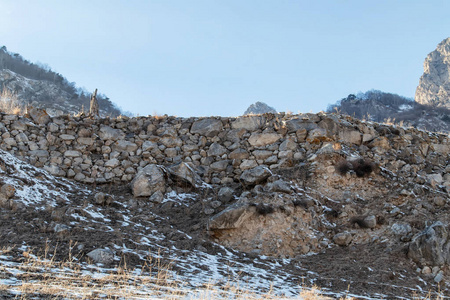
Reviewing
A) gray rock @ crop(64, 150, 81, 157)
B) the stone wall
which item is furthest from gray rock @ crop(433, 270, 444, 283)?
gray rock @ crop(64, 150, 81, 157)

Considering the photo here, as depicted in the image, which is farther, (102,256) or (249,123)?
(249,123)

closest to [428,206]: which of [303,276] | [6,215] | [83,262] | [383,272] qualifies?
[383,272]

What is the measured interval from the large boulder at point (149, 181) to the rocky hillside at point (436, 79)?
36.2m

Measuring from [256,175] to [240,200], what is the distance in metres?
1.04

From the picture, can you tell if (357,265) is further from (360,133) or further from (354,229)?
(360,133)

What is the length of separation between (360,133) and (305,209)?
133 inches

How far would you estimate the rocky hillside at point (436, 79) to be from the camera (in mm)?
39475

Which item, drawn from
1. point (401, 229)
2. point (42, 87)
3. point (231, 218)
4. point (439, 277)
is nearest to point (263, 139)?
point (231, 218)

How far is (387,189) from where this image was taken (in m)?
8.00

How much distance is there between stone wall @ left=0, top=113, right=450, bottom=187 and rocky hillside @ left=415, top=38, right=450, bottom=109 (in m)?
31.7

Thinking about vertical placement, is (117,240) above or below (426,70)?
below

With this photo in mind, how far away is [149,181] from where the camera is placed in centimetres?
814

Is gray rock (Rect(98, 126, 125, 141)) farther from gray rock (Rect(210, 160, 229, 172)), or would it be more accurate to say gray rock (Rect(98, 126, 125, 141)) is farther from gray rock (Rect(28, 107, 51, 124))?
gray rock (Rect(210, 160, 229, 172))

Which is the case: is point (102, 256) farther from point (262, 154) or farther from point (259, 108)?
point (259, 108)
